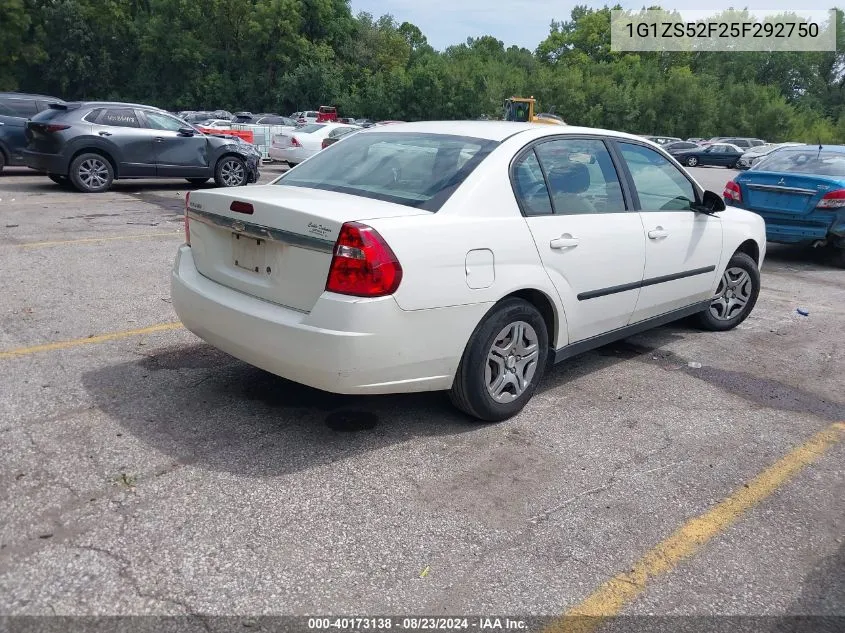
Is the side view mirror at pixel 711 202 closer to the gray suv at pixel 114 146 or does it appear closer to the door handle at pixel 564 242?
the door handle at pixel 564 242

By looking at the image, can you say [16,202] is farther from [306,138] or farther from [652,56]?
[652,56]

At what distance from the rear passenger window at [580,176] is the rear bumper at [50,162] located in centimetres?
1071

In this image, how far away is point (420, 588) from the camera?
277cm

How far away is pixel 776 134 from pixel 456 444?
59.8 metres

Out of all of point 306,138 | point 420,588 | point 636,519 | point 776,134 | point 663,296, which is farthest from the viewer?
point 776,134

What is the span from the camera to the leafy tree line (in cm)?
5678

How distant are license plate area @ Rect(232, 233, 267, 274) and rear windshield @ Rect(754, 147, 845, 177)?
8.58 m

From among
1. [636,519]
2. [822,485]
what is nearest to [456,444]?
[636,519]

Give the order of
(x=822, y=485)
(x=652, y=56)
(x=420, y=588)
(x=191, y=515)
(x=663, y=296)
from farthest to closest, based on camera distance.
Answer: (x=652, y=56)
(x=663, y=296)
(x=822, y=485)
(x=191, y=515)
(x=420, y=588)

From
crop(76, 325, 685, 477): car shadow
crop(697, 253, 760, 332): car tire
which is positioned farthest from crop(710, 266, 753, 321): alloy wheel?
crop(76, 325, 685, 477): car shadow

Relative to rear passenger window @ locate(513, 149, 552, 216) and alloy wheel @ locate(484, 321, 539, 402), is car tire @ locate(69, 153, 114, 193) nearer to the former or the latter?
rear passenger window @ locate(513, 149, 552, 216)

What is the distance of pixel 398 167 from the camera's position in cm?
437

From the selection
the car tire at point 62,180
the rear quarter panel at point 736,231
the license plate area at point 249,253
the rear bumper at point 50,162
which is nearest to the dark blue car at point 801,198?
the rear quarter panel at point 736,231

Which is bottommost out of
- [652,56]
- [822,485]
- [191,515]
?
[822,485]
